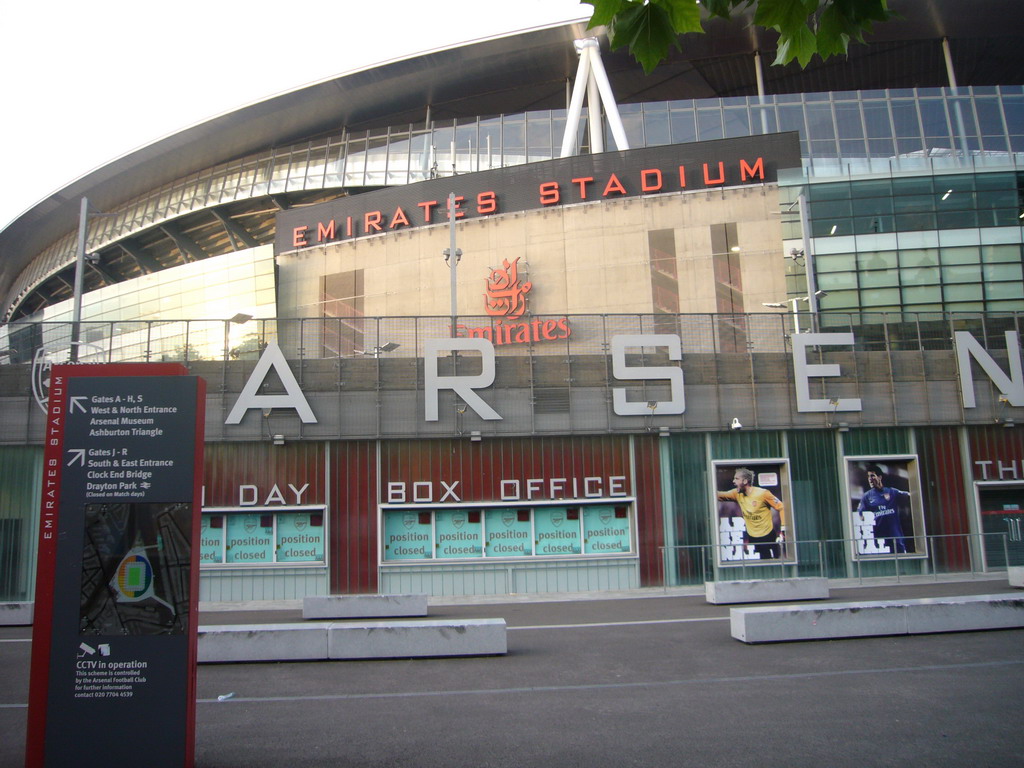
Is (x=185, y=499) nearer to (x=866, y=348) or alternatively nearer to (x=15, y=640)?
(x=15, y=640)

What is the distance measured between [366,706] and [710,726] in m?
3.94

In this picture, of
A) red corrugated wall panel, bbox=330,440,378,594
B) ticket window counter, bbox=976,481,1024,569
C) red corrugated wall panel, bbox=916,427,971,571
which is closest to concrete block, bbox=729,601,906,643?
red corrugated wall panel, bbox=916,427,971,571

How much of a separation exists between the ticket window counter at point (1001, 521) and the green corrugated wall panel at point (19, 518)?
25.7 meters

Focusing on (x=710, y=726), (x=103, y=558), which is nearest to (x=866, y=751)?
(x=710, y=726)

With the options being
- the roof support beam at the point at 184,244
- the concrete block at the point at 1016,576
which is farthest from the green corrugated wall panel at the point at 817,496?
the roof support beam at the point at 184,244

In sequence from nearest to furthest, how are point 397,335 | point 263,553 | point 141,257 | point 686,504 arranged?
1. point 263,553
2. point 686,504
3. point 397,335
4. point 141,257

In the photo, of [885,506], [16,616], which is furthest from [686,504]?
[16,616]

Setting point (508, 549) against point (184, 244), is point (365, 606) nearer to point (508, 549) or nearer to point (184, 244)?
point (508, 549)

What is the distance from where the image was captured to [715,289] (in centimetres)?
3167

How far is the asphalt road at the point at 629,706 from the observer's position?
24.3ft

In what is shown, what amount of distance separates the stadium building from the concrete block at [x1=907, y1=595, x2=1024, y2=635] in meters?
8.15

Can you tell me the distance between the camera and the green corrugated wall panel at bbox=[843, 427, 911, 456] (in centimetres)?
2202

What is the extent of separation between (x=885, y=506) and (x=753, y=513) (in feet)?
12.5

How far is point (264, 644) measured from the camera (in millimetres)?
11609
